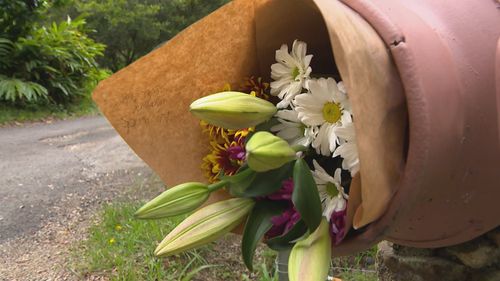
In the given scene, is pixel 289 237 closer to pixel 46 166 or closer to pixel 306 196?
pixel 306 196

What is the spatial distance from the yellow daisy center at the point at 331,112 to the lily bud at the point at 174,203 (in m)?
0.19

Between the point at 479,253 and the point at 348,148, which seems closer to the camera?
the point at 348,148

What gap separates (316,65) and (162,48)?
0.73 ft

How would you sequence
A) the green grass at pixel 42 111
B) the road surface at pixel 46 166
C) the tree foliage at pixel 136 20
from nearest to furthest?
1. the road surface at pixel 46 166
2. the green grass at pixel 42 111
3. the tree foliage at pixel 136 20

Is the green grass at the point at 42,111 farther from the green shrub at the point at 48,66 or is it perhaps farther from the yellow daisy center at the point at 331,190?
the yellow daisy center at the point at 331,190

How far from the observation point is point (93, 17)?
12.6 metres

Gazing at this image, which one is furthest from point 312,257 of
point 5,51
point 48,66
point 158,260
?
point 48,66

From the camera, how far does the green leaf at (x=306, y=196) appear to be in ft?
2.22

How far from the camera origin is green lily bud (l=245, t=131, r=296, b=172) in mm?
623

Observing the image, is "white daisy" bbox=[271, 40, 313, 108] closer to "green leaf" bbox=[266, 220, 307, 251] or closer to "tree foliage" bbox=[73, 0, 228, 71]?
"green leaf" bbox=[266, 220, 307, 251]

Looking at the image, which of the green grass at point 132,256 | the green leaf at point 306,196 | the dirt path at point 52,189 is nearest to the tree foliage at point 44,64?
the dirt path at point 52,189

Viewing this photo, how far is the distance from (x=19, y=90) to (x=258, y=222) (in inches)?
282

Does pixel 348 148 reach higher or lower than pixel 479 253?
higher

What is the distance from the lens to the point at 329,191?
2.42 feet
